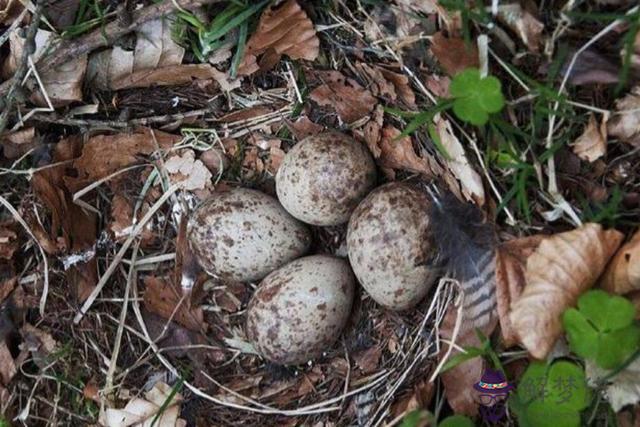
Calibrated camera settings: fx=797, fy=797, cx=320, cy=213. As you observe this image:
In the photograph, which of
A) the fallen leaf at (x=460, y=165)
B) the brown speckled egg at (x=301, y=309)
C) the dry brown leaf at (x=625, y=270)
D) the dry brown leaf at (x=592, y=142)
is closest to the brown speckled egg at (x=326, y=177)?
the brown speckled egg at (x=301, y=309)

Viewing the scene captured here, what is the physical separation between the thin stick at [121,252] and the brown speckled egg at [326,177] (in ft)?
1.48

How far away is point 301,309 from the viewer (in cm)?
218

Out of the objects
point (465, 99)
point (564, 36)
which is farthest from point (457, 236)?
point (564, 36)

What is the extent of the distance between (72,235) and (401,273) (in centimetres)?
109

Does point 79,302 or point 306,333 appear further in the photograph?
point 79,302

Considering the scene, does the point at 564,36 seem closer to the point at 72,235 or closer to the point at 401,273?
the point at 401,273

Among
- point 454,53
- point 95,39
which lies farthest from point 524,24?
point 95,39

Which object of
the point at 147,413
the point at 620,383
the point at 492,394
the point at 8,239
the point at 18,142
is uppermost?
the point at 18,142

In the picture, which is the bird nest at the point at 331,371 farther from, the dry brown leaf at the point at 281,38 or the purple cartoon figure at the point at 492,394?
the dry brown leaf at the point at 281,38

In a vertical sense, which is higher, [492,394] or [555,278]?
[555,278]

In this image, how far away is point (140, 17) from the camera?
232cm

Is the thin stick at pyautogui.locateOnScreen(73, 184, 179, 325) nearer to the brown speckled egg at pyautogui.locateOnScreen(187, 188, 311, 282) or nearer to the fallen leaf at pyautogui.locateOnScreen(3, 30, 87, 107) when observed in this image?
the brown speckled egg at pyautogui.locateOnScreen(187, 188, 311, 282)

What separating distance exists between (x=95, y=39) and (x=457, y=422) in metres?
1.50

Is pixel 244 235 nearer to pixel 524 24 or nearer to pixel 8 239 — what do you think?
pixel 8 239
